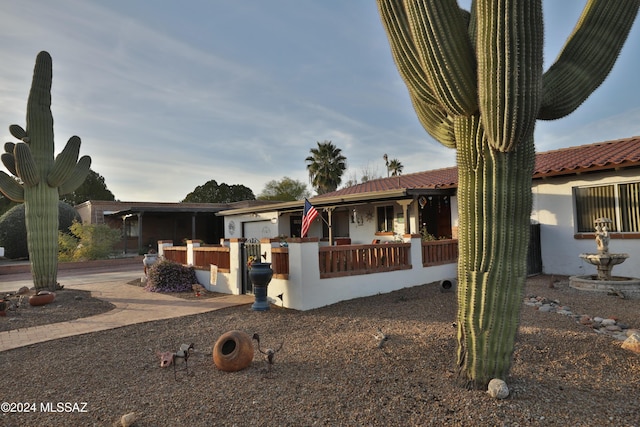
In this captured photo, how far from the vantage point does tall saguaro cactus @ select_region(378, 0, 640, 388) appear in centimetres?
310

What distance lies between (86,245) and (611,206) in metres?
22.6

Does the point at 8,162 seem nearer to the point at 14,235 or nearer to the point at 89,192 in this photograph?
the point at 14,235

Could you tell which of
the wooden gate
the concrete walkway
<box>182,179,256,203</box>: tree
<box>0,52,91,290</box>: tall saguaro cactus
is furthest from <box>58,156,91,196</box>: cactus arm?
<box>182,179,256,203</box>: tree

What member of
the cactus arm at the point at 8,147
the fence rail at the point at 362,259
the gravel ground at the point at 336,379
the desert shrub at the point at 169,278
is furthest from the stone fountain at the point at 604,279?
the cactus arm at the point at 8,147

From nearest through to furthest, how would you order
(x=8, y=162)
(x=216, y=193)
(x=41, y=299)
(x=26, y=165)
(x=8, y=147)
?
(x=41, y=299) < (x=26, y=165) < (x=8, y=162) < (x=8, y=147) < (x=216, y=193)

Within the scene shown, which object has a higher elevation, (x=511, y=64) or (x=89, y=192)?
(x=89, y=192)

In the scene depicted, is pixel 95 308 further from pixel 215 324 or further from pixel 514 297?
pixel 514 297

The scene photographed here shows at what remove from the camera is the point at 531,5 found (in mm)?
3064

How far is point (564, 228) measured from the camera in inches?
404

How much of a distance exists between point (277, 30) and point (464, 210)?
7536 mm

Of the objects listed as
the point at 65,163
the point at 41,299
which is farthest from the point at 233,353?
the point at 65,163

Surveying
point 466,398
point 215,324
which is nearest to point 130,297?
point 215,324

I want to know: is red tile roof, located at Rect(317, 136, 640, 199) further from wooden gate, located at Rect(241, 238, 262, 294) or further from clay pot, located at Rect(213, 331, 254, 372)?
clay pot, located at Rect(213, 331, 254, 372)

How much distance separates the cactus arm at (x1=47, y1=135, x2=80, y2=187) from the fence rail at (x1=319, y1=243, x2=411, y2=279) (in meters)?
7.85
